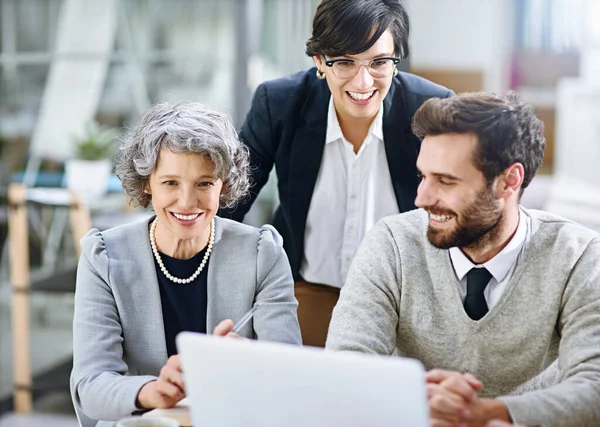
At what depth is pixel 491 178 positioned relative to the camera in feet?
4.37

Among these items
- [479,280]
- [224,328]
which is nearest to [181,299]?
[224,328]

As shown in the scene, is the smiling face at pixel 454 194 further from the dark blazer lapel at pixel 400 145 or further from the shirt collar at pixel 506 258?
the dark blazer lapel at pixel 400 145

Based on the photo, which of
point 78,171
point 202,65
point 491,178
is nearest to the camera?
point 491,178

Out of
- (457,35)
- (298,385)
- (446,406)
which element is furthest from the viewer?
(457,35)

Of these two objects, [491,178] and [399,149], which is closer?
[491,178]

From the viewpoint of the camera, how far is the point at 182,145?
1413mm

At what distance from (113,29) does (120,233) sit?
370 centimetres

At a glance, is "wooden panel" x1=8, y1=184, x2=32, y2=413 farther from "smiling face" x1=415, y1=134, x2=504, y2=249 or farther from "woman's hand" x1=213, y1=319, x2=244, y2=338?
"smiling face" x1=415, y1=134, x2=504, y2=249

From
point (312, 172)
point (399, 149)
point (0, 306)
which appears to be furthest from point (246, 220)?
point (0, 306)

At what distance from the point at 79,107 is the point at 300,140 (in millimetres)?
3607

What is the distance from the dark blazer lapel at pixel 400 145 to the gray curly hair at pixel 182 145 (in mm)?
299

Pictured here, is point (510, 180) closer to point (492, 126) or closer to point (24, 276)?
point (492, 126)

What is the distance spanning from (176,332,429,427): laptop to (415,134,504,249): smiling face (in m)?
0.37

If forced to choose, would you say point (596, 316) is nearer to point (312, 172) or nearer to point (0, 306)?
point (312, 172)
